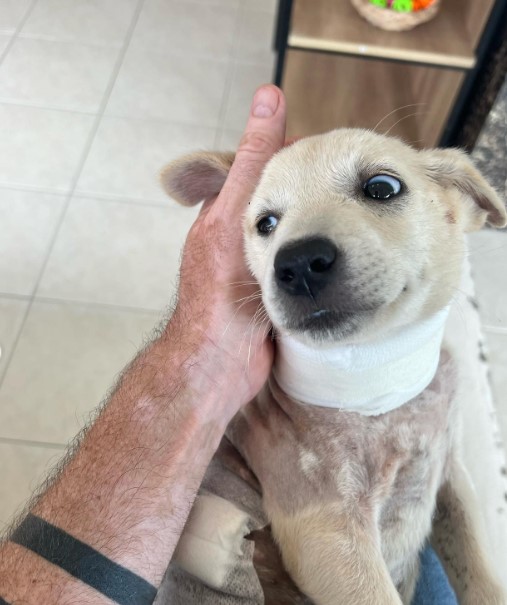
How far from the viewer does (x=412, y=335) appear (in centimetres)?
102

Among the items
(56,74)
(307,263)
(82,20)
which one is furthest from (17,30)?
(307,263)

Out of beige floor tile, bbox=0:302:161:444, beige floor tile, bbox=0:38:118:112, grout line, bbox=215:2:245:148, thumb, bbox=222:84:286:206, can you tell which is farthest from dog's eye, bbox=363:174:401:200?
beige floor tile, bbox=0:38:118:112

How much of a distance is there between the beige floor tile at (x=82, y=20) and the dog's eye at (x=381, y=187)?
2585mm

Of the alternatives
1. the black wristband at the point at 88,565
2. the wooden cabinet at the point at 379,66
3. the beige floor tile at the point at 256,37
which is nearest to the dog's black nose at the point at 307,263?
the black wristband at the point at 88,565

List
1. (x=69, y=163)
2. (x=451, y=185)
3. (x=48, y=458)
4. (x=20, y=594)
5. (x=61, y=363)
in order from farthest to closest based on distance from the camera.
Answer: (x=69, y=163) < (x=61, y=363) < (x=48, y=458) < (x=451, y=185) < (x=20, y=594)

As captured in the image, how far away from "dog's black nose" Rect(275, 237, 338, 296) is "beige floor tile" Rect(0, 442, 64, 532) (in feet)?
4.08

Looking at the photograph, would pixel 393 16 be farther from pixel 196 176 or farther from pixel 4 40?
pixel 4 40

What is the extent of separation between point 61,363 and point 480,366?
1468mm

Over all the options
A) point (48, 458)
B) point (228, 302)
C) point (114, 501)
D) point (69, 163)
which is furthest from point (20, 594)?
point (69, 163)

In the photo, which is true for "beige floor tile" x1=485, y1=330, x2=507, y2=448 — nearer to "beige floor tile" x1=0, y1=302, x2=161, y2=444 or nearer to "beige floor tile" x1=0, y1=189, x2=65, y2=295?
"beige floor tile" x1=0, y1=302, x2=161, y2=444

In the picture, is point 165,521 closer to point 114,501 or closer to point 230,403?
point 114,501

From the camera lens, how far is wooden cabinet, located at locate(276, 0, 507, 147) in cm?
199

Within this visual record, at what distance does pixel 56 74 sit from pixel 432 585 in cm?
286

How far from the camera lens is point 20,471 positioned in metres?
1.81
